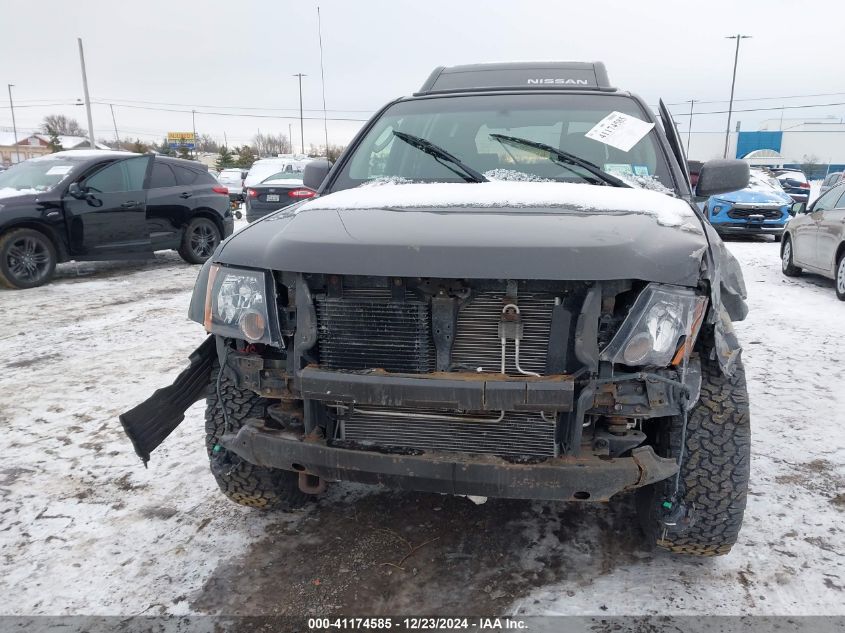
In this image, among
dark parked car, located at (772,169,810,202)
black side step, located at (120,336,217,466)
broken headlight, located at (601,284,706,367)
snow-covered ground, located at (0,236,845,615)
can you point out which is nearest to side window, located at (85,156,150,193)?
snow-covered ground, located at (0,236,845,615)

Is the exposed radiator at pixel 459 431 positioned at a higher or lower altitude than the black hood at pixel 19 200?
lower

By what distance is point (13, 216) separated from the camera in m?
7.57

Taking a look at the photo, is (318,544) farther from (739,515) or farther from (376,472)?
(739,515)

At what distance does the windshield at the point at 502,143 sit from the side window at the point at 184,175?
664 cm

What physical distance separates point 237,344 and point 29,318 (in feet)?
17.7

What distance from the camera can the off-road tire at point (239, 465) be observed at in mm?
2469

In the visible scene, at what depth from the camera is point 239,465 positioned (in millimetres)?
2635

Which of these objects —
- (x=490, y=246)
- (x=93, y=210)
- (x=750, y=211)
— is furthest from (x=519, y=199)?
(x=750, y=211)

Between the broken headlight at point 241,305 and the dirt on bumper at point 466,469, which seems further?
the broken headlight at point 241,305

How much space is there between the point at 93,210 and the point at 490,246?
7.81 metres

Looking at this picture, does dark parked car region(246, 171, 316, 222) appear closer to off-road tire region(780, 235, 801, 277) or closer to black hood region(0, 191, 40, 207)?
black hood region(0, 191, 40, 207)

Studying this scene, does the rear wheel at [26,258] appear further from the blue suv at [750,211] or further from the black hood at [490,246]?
the blue suv at [750,211]

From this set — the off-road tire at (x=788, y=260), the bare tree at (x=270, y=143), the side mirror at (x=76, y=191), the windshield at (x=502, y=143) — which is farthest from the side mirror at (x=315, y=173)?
the bare tree at (x=270, y=143)

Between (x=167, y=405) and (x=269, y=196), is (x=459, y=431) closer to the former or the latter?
(x=167, y=405)
